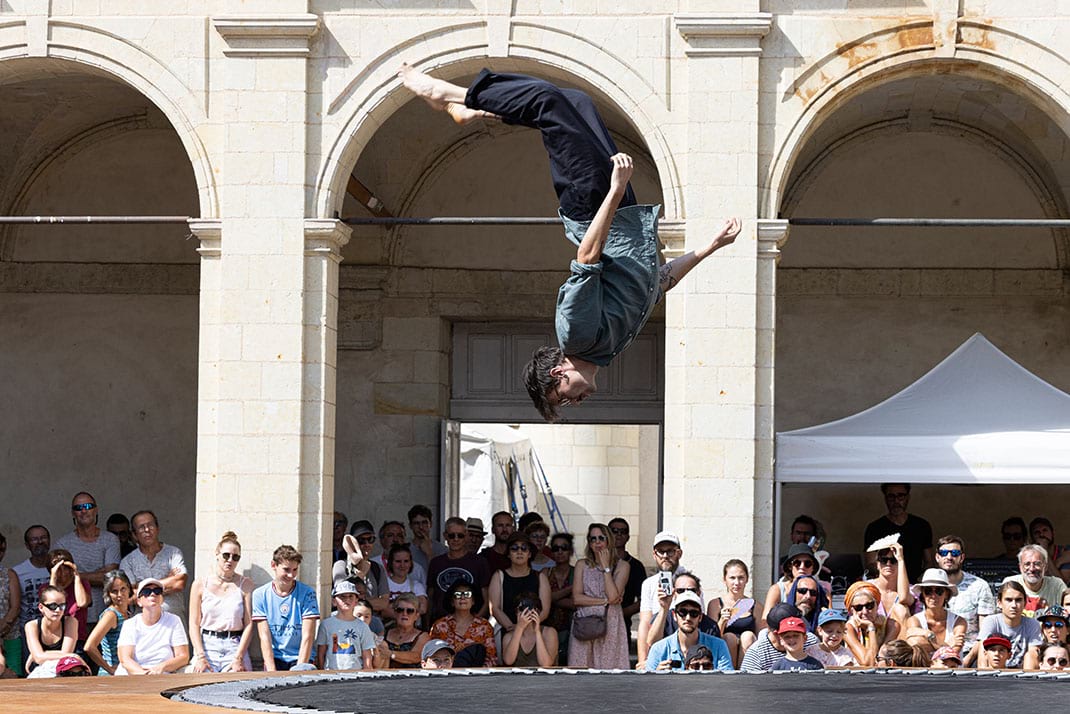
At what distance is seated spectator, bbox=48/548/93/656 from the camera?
36.9ft

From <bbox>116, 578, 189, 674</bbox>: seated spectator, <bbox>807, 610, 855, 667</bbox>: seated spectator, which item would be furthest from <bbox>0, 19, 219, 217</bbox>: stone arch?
<bbox>807, 610, 855, 667</bbox>: seated spectator

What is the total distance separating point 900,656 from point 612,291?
3913mm

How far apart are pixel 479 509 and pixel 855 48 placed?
13.7 m

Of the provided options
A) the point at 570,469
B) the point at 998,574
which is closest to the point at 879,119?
the point at 998,574

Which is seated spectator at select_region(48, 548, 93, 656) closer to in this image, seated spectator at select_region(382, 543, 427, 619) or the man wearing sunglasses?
seated spectator at select_region(382, 543, 427, 619)

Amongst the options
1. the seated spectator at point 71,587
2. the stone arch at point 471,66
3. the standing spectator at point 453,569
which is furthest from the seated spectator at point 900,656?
the seated spectator at point 71,587

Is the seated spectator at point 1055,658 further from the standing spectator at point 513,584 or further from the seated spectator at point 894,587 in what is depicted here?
the standing spectator at point 513,584

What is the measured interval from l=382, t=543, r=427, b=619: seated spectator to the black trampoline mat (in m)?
3.81

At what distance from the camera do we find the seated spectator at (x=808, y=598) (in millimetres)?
10656

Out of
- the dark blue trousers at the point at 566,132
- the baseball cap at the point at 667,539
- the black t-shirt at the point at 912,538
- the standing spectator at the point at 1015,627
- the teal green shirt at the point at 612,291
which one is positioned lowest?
the standing spectator at the point at 1015,627

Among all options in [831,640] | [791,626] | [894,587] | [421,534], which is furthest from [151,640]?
[894,587]

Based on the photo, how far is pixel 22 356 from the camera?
16922mm

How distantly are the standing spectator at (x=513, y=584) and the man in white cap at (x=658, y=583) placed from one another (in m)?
0.74

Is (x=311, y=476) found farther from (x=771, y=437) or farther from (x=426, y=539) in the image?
(x=771, y=437)
